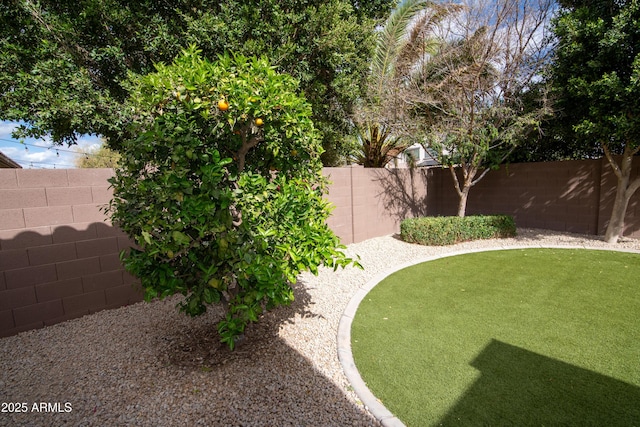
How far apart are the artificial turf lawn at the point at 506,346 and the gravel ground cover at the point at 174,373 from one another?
0.45m

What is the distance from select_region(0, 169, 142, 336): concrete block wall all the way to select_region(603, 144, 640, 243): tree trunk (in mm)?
9009

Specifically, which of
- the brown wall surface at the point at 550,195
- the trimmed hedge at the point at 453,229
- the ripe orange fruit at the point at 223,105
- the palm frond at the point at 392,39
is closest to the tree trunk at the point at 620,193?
the brown wall surface at the point at 550,195

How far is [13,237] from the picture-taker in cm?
322

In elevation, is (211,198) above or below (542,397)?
above

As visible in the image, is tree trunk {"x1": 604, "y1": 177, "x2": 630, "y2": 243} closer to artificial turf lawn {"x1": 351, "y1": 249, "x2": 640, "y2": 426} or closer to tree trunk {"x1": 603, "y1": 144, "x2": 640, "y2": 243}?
tree trunk {"x1": 603, "y1": 144, "x2": 640, "y2": 243}

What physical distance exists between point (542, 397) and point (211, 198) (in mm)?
2837

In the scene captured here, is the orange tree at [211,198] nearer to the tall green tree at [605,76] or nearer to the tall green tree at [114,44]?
the tall green tree at [114,44]

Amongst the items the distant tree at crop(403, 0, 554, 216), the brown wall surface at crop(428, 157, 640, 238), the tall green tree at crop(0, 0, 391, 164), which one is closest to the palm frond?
the distant tree at crop(403, 0, 554, 216)

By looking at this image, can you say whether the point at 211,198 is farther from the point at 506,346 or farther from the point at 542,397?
the point at 506,346

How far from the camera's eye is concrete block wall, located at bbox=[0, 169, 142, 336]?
10.6ft

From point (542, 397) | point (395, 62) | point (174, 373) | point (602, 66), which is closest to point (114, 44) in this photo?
point (174, 373)

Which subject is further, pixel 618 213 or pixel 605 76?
pixel 618 213

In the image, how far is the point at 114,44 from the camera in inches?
212

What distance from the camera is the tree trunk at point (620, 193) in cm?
611
